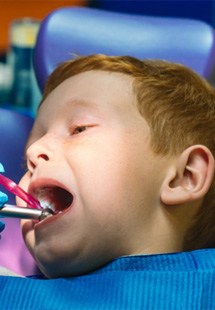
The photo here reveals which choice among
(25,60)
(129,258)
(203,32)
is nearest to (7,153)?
(129,258)

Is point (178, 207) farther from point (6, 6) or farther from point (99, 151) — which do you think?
point (6, 6)

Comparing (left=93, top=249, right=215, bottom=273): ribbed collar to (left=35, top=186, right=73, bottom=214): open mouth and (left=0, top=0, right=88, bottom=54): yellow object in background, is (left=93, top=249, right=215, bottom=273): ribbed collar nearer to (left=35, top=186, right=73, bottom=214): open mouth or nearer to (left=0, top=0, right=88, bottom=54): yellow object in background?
(left=35, top=186, right=73, bottom=214): open mouth

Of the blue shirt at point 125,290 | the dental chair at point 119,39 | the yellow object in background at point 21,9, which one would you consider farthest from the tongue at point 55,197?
the yellow object in background at point 21,9

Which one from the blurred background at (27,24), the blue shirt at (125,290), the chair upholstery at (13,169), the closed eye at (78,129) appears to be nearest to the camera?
the blue shirt at (125,290)

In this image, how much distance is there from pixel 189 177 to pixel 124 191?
10 centimetres

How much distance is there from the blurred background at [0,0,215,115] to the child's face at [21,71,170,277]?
735 mm

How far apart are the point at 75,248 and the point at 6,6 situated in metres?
2.37

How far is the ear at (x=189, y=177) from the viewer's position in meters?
0.97

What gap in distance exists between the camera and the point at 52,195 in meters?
0.97

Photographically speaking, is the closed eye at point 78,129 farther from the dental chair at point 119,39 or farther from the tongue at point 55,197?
the dental chair at point 119,39

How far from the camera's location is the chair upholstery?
1.13m

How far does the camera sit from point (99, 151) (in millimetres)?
957

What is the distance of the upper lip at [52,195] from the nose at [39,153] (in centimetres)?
3

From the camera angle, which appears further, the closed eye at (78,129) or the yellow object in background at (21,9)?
the yellow object in background at (21,9)
